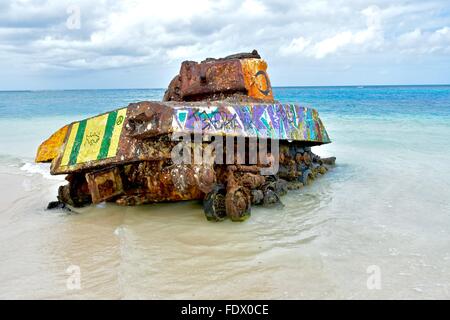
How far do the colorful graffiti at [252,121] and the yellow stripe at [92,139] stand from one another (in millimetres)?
1027

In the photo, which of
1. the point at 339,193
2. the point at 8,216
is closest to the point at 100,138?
the point at 8,216

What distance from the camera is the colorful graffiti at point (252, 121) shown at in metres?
4.30

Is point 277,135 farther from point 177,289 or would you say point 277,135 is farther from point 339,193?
point 177,289

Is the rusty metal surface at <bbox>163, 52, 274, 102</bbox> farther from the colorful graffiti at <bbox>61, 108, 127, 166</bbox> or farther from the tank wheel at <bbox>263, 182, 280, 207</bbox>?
the colorful graffiti at <bbox>61, 108, 127, 166</bbox>

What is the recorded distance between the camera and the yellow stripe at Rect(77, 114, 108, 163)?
4684mm

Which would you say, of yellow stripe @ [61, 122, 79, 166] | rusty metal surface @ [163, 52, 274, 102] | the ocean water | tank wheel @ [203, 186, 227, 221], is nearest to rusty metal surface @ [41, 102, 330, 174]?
yellow stripe @ [61, 122, 79, 166]

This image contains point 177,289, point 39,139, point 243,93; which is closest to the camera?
point 177,289

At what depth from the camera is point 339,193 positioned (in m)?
6.07

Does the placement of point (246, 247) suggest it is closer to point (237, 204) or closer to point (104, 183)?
point (237, 204)

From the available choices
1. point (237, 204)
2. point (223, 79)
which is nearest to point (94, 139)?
point (237, 204)

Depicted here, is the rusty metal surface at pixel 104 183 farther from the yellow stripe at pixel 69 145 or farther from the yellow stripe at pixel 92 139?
the yellow stripe at pixel 69 145

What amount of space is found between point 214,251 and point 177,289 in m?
0.78

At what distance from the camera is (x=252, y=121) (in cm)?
492

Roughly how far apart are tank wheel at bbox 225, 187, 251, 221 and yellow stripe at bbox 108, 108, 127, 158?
4.12ft
